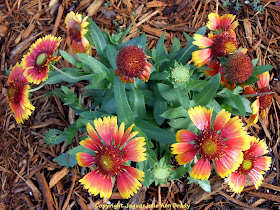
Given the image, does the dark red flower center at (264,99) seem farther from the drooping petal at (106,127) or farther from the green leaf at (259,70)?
the drooping petal at (106,127)

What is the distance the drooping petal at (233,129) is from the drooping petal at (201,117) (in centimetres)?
9

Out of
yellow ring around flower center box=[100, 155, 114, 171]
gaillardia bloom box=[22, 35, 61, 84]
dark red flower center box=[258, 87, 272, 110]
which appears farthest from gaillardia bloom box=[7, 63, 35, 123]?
dark red flower center box=[258, 87, 272, 110]

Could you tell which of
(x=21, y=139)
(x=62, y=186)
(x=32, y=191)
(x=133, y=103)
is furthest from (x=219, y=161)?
(x=21, y=139)

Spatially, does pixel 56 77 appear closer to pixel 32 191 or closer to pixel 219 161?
pixel 32 191

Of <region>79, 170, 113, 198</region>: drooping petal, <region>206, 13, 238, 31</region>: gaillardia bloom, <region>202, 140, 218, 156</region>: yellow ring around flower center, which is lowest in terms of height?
<region>79, 170, 113, 198</region>: drooping petal

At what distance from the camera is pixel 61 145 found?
83.5 inches

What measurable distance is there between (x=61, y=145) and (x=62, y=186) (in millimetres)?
312

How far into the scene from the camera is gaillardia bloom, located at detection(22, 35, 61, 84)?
5.00 feet

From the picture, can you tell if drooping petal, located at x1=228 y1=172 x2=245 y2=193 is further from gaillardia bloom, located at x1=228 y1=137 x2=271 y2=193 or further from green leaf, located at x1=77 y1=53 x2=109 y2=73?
green leaf, located at x1=77 y1=53 x2=109 y2=73

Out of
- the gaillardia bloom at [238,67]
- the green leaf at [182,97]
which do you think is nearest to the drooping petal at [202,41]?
the gaillardia bloom at [238,67]

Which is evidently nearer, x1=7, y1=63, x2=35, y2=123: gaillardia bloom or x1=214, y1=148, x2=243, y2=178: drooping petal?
x1=214, y1=148, x2=243, y2=178: drooping petal

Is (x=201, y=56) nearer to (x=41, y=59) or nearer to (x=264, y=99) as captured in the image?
(x=264, y=99)

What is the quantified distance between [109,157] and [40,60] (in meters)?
0.72

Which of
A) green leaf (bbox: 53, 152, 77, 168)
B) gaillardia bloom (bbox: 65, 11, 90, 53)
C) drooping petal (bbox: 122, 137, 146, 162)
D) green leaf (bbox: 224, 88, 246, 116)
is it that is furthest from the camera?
green leaf (bbox: 53, 152, 77, 168)
